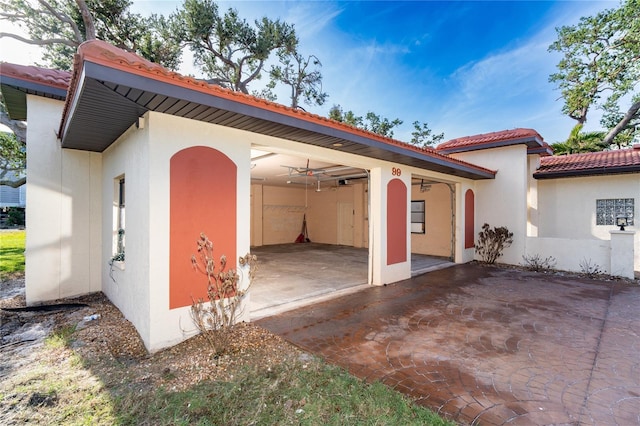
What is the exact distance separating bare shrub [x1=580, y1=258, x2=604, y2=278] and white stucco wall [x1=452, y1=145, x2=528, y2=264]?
1499 millimetres

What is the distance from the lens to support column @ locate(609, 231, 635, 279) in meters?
7.45

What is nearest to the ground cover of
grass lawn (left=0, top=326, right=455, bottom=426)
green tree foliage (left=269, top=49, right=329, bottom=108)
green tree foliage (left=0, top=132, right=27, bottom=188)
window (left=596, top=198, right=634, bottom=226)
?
grass lawn (left=0, top=326, right=455, bottom=426)

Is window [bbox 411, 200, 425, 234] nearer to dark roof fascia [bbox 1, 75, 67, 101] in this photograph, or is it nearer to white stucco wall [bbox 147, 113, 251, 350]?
white stucco wall [bbox 147, 113, 251, 350]

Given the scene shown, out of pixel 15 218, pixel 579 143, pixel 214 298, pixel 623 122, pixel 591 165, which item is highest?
pixel 623 122

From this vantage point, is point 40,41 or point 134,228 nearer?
point 134,228

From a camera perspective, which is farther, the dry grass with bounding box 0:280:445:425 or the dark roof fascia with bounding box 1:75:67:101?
the dark roof fascia with bounding box 1:75:67:101

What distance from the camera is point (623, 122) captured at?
16000mm

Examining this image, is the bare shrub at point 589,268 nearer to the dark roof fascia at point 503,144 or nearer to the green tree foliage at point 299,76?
the dark roof fascia at point 503,144

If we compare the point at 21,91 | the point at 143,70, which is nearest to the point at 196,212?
the point at 143,70

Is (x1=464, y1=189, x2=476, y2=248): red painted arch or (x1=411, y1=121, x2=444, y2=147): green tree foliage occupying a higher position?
(x1=411, y1=121, x2=444, y2=147): green tree foliage

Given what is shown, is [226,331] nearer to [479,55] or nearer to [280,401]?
[280,401]

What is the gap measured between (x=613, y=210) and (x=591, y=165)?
5.30 ft

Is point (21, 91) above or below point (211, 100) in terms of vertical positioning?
above

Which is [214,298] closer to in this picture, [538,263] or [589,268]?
[538,263]
